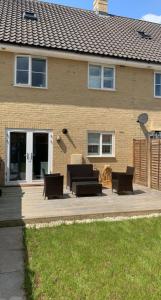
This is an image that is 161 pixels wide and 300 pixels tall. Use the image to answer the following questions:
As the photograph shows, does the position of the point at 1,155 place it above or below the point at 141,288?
above

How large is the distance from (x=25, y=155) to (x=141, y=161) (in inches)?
213

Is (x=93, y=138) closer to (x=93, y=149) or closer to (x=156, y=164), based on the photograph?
(x=93, y=149)

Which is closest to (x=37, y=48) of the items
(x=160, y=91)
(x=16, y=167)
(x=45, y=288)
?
(x=16, y=167)

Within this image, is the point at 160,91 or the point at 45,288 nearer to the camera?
the point at 45,288

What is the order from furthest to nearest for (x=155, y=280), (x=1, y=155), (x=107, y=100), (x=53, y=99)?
(x=107, y=100), (x=53, y=99), (x=1, y=155), (x=155, y=280)

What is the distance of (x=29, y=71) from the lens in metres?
14.8

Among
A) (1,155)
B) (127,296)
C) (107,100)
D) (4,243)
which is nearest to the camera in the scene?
(127,296)

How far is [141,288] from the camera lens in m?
4.78

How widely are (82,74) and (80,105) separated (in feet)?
5.00

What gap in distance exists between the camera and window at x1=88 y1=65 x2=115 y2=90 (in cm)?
1619

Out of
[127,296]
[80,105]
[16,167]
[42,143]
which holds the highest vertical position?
[80,105]

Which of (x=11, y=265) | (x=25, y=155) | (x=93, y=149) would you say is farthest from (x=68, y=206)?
(x=93, y=149)

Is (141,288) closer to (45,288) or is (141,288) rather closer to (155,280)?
(155,280)

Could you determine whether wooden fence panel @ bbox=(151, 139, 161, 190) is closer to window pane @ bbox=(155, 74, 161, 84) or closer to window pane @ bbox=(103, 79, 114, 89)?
window pane @ bbox=(103, 79, 114, 89)
